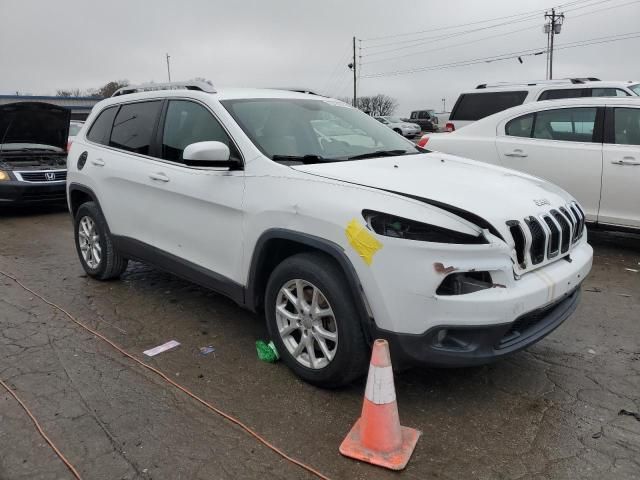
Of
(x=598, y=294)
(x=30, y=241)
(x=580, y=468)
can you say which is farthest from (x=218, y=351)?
(x=30, y=241)

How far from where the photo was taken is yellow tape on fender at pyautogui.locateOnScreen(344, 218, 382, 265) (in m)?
2.80

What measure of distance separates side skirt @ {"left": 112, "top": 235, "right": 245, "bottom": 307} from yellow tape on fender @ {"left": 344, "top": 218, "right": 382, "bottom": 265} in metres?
1.05

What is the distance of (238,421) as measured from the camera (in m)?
3.01

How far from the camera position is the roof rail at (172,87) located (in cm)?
424

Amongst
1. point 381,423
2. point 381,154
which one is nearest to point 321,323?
point 381,423

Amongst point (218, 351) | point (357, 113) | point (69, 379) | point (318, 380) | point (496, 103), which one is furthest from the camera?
point (496, 103)

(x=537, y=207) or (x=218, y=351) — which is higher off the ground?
(x=537, y=207)

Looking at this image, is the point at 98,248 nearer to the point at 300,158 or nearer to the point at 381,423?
the point at 300,158

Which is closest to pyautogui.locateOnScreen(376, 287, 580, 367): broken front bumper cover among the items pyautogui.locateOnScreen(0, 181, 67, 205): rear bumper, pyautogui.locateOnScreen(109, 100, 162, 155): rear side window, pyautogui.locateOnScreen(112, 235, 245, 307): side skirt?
pyautogui.locateOnScreen(112, 235, 245, 307): side skirt

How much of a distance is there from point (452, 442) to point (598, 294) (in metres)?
2.83

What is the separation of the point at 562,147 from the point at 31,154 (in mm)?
8536

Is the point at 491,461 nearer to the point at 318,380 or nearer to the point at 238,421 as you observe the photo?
the point at 318,380

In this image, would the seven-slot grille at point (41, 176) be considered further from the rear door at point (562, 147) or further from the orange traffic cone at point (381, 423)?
the orange traffic cone at point (381, 423)

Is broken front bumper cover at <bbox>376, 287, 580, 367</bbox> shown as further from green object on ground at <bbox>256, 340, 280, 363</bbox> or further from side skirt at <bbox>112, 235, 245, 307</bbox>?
side skirt at <bbox>112, 235, 245, 307</bbox>
